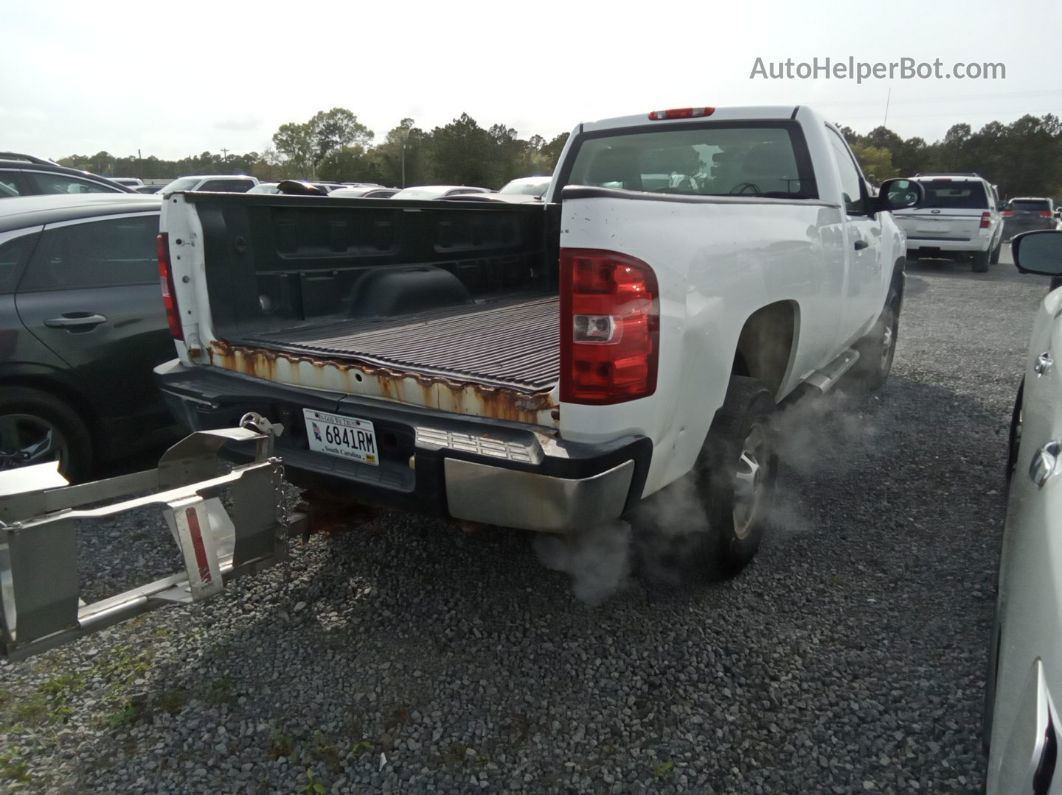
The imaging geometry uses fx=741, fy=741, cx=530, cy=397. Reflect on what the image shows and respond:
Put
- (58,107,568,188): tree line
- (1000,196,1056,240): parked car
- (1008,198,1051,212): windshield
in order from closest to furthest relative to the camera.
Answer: (1000,196,1056,240): parked car, (1008,198,1051,212): windshield, (58,107,568,188): tree line

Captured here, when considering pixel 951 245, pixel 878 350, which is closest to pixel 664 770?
pixel 878 350

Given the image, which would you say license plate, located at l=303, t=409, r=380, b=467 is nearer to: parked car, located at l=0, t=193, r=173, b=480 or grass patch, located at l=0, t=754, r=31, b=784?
grass patch, located at l=0, t=754, r=31, b=784

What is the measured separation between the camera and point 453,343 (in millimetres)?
3150

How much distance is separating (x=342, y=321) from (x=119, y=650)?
1703 mm

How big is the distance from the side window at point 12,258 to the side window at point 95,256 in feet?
0.14

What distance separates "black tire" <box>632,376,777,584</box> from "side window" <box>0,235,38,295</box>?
3.19m

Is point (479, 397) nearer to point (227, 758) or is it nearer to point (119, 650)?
point (227, 758)

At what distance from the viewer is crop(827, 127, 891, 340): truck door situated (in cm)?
414

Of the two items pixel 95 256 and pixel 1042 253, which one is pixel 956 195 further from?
pixel 95 256

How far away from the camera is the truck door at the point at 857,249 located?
414cm

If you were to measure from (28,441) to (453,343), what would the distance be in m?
2.25

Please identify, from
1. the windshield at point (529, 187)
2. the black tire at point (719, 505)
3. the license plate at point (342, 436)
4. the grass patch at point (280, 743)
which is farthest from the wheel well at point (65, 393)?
the windshield at point (529, 187)

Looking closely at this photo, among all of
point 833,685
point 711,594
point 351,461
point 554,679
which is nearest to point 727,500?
point 711,594

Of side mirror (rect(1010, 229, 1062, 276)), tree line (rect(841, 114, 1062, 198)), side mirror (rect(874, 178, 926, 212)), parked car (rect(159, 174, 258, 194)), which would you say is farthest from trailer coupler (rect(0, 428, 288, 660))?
tree line (rect(841, 114, 1062, 198))
